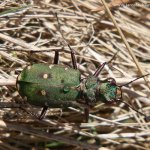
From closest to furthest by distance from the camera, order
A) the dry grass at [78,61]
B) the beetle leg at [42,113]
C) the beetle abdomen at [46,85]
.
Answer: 1. the beetle abdomen at [46,85]
2. the beetle leg at [42,113]
3. the dry grass at [78,61]

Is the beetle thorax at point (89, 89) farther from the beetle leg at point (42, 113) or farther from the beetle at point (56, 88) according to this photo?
the beetle leg at point (42, 113)

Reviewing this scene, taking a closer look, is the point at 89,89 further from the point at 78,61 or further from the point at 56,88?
the point at 78,61

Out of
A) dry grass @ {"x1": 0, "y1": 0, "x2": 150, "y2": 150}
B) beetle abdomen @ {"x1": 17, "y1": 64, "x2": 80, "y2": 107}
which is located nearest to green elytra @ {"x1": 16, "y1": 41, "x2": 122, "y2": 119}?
beetle abdomen @ {"x1": 17, "y1": 64, "x2": 80, "y2": 107}

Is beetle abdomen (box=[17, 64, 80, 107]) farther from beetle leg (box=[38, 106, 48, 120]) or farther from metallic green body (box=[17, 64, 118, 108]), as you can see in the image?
beetle leg (box=[38, 106, 48, 120])

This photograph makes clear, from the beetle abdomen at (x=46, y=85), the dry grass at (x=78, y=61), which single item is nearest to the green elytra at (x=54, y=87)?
the beetle abdomen at (x=46, y=85)

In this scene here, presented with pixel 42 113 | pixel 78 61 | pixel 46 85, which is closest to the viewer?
pixel 46 85

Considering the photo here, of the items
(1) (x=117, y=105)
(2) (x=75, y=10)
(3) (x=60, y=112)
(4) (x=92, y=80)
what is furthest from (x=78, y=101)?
(2) (x=75, y=10)

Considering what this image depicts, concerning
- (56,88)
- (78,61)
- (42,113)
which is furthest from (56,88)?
(78,61)
